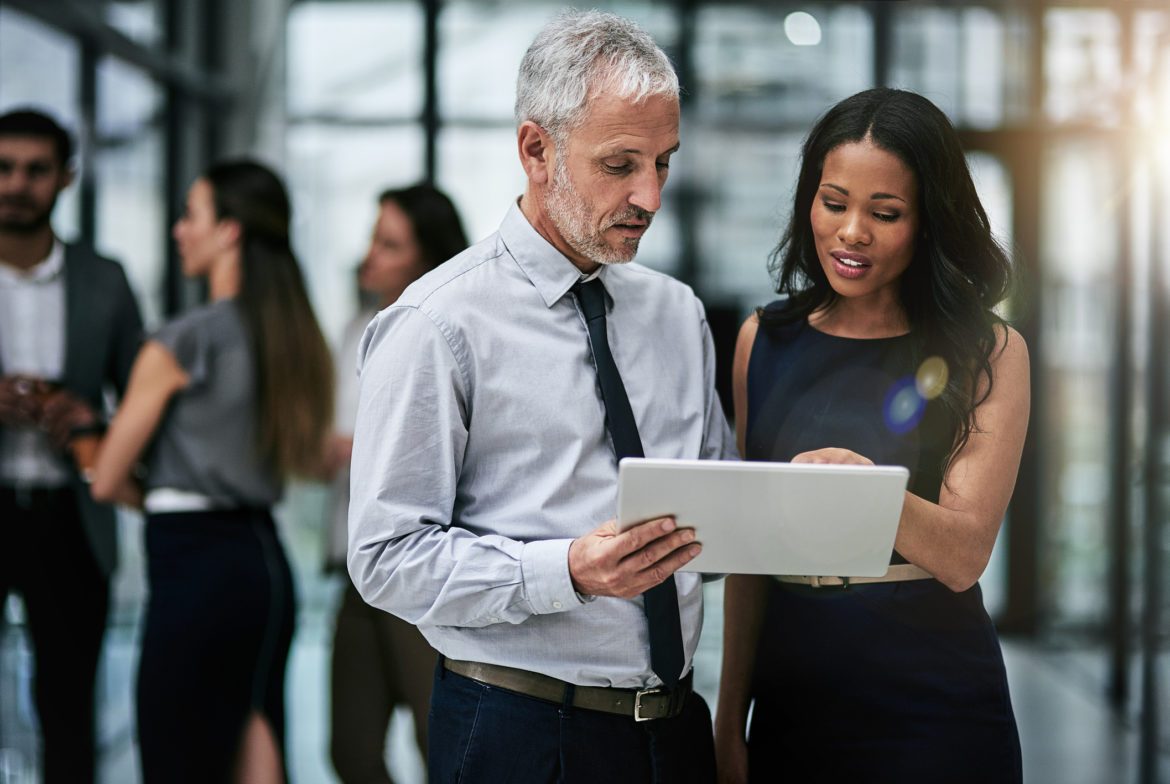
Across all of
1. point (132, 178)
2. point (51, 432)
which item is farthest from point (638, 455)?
point (132, 178)

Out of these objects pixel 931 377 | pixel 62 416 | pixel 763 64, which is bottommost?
pixel 62 416

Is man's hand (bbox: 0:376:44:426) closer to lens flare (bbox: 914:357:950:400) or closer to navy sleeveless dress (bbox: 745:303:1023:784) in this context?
navy sleeveless dress (bbox: 745:303:1023:784)

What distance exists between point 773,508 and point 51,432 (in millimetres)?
2078

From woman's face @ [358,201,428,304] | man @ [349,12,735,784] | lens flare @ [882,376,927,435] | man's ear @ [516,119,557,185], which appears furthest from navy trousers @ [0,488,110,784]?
lens flare @ [882,376,927,435]

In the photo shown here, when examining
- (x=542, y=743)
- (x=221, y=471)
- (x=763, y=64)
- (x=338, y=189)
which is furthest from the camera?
(x=338, y=189)

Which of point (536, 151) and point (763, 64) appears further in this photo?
point (763, 64)

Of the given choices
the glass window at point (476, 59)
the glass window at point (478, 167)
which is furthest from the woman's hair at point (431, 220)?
the glass window at point (476, 59)

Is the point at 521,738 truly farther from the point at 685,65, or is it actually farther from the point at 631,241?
the point at 685,65

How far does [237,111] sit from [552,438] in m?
4.45

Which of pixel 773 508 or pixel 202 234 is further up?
pixel 202 234

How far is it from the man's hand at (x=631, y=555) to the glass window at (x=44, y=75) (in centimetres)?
250

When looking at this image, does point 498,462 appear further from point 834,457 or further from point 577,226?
point 834,457

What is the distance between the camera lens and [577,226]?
1474 millimetres

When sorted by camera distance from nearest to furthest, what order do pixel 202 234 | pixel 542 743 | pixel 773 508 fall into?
1. pixel 773 508
2. pixel 542 743
3. pixel 202 234
